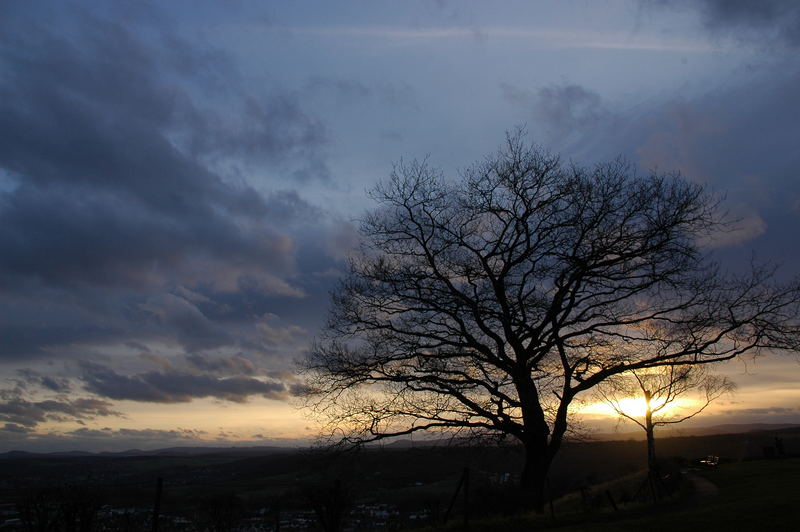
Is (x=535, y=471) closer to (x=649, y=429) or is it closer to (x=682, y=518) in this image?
(x=682, y=518)

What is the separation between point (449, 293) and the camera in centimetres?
1642

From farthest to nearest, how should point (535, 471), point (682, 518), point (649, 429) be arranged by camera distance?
point (649, 429)
point (535, 471)
point (682, 518)

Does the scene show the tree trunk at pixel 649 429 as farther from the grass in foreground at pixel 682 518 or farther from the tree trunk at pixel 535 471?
the tree trunk at pixel 535 471

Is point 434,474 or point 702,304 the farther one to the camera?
point 434,474

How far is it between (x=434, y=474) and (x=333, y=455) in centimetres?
5923

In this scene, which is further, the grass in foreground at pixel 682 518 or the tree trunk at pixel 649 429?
the tree trunk at pixel 649 429

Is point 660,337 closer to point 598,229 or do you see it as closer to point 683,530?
point 598,229

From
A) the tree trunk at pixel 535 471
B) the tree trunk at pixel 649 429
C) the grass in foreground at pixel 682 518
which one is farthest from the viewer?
the tree trunk at pixel 649 429

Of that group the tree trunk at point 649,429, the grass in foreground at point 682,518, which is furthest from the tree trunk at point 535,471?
the tree trunk at point 649,429

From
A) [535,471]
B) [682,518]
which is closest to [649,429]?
[682,518]

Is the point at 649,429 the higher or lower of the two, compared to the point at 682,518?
higher

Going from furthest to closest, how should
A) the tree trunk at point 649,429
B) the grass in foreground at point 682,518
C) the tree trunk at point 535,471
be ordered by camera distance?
the tree trunk at point 649,429 < the tree trunk at point 535,471 < the grass in foreground at point 682,518

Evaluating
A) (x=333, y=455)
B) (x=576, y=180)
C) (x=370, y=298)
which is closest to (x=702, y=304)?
(x=576, y=180)

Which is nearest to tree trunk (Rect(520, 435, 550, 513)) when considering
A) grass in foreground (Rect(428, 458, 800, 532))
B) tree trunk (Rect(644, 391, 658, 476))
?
grass in foreground (Rect(428, 458, 800, 532))
